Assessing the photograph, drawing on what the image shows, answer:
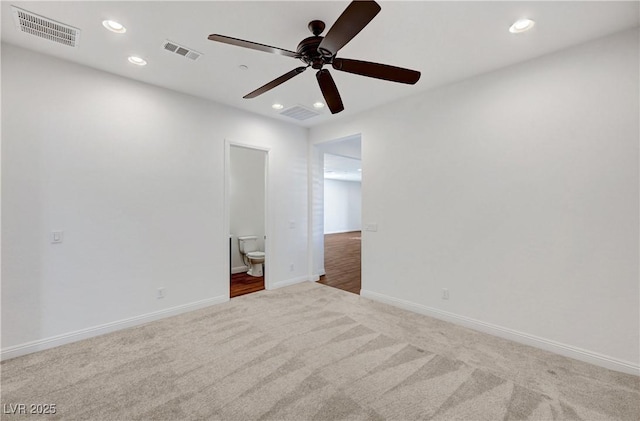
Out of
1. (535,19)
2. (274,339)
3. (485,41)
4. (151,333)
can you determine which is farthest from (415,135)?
(151,333)

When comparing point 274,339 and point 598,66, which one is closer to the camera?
point 598,66

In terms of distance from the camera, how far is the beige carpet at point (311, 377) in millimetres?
1835

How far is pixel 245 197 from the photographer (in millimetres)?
5762

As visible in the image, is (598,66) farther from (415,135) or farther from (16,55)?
(16,55)

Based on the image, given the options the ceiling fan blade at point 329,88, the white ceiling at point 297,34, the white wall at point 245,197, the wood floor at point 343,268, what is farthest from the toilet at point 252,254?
the ceiling fan blade at point 329,88

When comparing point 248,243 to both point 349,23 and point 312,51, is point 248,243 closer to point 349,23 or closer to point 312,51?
point 312,51

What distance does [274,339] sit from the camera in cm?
278

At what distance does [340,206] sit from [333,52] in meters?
12.2

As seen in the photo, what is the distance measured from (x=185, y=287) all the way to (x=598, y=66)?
16.1ft

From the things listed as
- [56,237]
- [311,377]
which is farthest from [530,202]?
[56,237]

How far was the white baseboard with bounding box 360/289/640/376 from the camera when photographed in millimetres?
2279

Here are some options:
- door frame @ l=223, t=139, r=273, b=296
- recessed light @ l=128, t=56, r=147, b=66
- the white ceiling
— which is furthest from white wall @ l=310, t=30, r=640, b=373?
recessed light @ l=128, t=56, r=147, b=66

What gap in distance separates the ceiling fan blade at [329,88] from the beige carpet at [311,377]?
2267 mm

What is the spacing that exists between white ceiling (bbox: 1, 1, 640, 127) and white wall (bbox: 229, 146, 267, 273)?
2.58m
